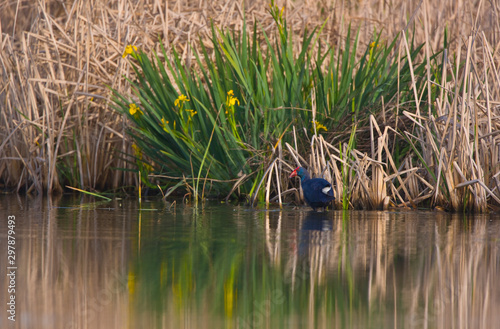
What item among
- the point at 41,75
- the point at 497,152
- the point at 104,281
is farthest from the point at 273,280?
the point at 41,75

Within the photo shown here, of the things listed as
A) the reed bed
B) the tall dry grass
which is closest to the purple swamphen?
the reed bed

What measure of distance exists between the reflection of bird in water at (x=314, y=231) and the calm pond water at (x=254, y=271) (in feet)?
0.04

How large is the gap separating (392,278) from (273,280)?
569mm

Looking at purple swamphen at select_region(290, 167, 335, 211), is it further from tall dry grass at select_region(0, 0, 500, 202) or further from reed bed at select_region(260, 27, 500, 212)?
tall dry grass at select_region(0, 0, 500, 202)

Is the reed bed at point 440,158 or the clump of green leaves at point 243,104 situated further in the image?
the clump of green leaves at point 243,104

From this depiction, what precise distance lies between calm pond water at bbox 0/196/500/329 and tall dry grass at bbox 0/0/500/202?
206 cm

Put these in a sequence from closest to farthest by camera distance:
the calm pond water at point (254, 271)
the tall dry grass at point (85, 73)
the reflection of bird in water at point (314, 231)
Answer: the calm pond water at point (254, 271) → the reflection of bird in water at point (314, 231) → the tall dry grass at point (85, 73)

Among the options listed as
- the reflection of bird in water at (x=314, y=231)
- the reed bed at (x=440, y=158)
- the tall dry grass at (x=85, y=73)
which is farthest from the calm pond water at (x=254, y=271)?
the tall dry grass at (x=85, y=73)

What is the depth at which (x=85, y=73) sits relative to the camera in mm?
7504

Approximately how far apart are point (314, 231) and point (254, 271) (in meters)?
1.37

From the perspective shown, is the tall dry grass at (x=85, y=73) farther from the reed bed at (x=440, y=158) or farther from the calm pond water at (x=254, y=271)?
the calm pond water at (x=254, y=271)

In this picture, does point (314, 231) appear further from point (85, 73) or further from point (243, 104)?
point (85, 73)

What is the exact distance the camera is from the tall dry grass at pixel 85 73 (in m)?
7.57

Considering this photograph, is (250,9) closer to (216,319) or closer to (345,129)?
(345,129)
